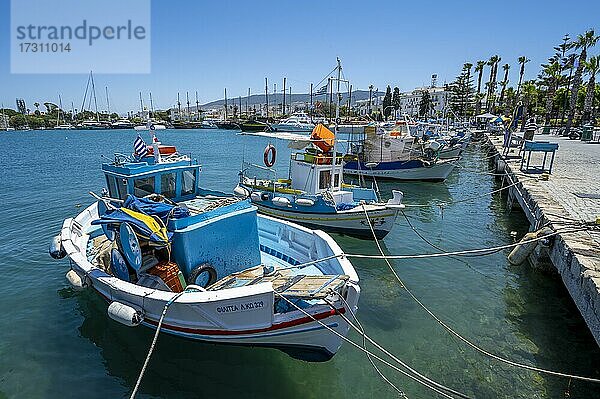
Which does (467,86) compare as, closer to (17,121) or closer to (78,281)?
(78,281)

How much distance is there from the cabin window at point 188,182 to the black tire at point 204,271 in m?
3.50

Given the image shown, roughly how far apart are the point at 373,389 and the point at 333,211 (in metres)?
7.34

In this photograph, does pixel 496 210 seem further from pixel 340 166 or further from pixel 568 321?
pixel 568 321

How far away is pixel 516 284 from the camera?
9945 mm

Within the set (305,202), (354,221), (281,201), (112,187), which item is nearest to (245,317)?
(112,187)

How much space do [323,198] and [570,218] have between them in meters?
7.26

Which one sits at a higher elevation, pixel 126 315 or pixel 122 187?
pixel 122 187

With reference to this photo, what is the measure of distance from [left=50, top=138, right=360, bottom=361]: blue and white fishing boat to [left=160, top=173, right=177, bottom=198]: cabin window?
74cm

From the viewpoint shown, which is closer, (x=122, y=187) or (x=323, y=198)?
(x=122, y=187)

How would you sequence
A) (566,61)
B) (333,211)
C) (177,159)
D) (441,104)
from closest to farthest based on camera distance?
(177,159) → (333,211) → (566,61) → (441,104)

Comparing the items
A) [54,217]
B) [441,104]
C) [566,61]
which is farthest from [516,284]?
[441,104]

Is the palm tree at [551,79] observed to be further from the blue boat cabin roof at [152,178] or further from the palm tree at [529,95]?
the blue boat cabin roof at [152,178]

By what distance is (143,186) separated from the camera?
343 inches

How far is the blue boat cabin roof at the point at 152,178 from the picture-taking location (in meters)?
8.53
